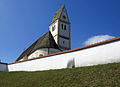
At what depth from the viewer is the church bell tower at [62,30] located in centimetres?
3089

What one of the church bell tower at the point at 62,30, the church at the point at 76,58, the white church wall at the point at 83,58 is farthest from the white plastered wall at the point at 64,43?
the white church wall at the point at 83,58

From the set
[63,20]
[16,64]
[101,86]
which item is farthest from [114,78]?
[63,20]

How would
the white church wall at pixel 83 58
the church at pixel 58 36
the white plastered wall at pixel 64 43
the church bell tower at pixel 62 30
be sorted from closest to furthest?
the white church wall at pixel 83 58, the church at pixel 58 36, the white plastered wall at pixel 64 43, the church bell tower at pixel 62 30

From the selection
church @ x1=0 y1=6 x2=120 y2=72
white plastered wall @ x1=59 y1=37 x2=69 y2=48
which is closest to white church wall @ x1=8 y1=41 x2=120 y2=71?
church @ x1=0 y1=6 x2=120 y2=72

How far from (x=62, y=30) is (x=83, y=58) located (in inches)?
828

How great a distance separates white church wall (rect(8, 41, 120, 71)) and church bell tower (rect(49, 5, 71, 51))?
49.4 ft

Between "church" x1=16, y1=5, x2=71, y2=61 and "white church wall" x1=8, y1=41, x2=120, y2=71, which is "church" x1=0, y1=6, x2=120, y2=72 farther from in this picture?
"church" x1=16, y1=5, x2=71, y2=61

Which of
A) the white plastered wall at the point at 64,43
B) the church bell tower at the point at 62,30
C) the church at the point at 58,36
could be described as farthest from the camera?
the church bell tower at the point at 62,30

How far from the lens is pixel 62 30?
106 ft

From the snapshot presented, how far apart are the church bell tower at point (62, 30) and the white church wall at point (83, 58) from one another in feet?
49.4

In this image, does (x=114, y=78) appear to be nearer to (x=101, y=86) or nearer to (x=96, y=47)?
(x=101, y=86)

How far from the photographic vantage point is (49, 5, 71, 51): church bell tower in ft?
101

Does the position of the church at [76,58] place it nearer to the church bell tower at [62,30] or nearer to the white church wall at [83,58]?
the white church wall at [83,58]

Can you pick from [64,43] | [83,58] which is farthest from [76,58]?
[64,43]
